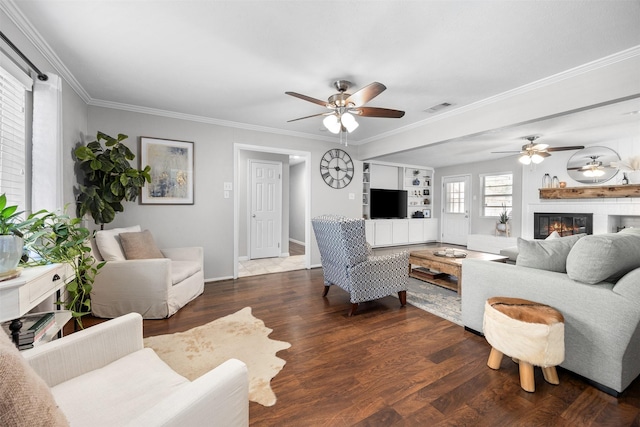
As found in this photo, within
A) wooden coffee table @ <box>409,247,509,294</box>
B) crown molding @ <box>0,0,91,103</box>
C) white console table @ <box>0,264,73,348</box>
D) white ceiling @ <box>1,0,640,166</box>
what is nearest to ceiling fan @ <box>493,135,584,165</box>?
white ceiling @ <box>1,0,640,166</box>

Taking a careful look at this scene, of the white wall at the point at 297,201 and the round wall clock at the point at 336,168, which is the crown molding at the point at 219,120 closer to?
the round wall clock at the point at 336,168

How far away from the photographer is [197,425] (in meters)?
0.81

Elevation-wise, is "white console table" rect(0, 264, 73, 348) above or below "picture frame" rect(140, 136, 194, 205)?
below

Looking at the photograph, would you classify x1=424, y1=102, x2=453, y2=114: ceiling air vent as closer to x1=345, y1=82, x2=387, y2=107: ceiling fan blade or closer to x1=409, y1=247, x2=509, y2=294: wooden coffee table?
x1=345, y1=82, x2=387, y2=107: ceiling fan blade

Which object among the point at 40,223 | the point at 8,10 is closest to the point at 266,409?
the point at 40,223

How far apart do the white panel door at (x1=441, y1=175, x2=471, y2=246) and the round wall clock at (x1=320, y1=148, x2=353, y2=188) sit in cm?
404

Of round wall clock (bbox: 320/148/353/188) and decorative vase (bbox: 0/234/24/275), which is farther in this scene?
round wall clock (bbox: 320/148/353/188)

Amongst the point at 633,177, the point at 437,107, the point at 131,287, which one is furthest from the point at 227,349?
the point at 633,177

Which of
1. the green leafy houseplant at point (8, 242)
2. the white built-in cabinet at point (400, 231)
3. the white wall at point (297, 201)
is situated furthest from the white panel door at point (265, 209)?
the green leafy houseplant at point (8, 242)

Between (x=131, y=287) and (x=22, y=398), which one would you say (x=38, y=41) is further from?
(x=22, y=398)

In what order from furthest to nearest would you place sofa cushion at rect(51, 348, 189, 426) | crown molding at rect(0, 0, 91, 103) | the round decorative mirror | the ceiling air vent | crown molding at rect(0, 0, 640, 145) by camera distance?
the round decorative mirror < the ceiling air vent < crown molding at rect(0, 0, 640, 145) < crown molding at rect(0, 0, 91, 103) < sofa cushion at rect(51, 348, 189, 426)

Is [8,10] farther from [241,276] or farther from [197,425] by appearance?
[241,276]

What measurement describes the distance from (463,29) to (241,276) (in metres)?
4.06

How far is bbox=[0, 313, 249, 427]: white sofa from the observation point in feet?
1.63
